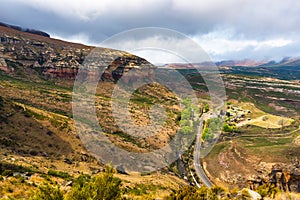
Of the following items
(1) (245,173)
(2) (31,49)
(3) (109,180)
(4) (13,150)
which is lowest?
(1) (245,173)

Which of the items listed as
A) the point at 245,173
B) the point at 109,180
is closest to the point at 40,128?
the point at 109,180

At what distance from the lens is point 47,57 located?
103562mm

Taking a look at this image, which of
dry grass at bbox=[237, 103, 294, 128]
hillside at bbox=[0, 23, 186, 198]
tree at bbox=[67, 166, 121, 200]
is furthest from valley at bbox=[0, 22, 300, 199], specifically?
tree at bbox=[67, 166, 121, 200]

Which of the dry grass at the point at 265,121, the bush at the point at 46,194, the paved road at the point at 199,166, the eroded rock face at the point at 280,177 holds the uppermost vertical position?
A: the bush at the point at 46,194

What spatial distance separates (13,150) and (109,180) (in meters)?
23.7

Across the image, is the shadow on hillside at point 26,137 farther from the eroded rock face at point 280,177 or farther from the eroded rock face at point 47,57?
the eroded rock face at point 47,57

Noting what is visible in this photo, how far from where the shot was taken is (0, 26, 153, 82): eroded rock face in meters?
93.6

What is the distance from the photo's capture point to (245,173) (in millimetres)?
52344

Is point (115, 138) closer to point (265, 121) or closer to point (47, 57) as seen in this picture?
point (265, 121)

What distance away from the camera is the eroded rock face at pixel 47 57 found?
9356 cm

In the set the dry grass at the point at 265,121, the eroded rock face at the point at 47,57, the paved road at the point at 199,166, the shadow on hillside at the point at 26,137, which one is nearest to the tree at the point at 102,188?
the shadow on hillside at the point at 26,137

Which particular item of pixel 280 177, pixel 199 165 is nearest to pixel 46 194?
pixel 280 177

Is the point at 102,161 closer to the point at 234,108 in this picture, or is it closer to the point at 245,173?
the point at 245,173

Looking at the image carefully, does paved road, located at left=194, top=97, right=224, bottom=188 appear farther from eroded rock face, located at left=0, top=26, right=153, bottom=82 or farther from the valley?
eroded rock face, located at left=0, top=26, right=153, bottom=82
